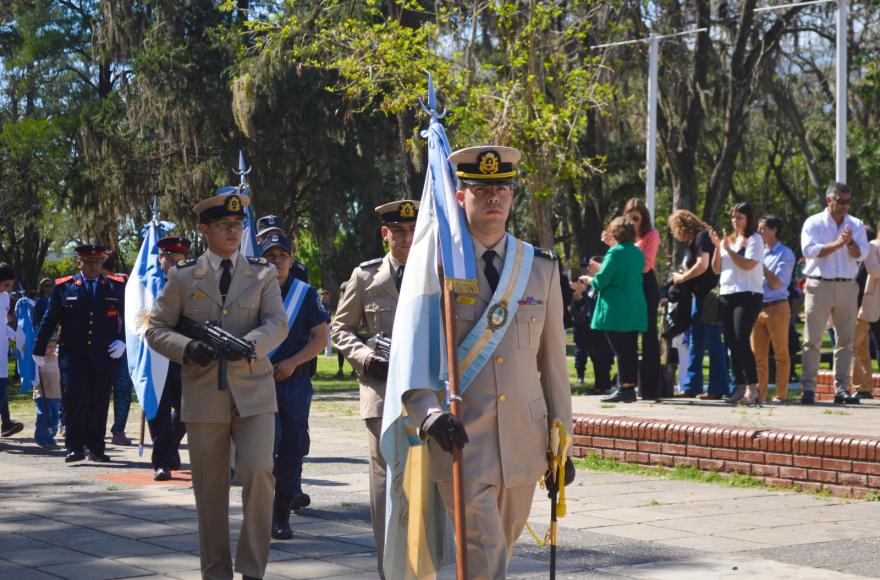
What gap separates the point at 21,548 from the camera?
301 inches

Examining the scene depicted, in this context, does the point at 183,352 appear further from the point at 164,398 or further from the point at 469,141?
the point at 469,141

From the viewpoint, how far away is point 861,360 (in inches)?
555

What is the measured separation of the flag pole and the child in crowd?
9647 mm

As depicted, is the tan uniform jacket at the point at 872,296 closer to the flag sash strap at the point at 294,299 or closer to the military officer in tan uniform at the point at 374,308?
the flag sash strap at the point at 294,299

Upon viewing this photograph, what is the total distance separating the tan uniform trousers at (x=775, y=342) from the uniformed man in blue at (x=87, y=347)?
6373mm

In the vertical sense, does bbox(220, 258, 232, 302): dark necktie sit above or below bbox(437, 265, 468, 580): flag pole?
above

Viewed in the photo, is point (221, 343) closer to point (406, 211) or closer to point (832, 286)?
point (406, 211)

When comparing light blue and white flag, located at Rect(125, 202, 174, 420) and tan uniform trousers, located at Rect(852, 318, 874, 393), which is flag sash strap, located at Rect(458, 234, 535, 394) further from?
tan uniform trousers, located at Rect(852, 318, 874, 393)

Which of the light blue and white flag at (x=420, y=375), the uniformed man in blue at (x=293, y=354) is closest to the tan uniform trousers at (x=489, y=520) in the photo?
the light blue and white flag at (x=420, y=375)

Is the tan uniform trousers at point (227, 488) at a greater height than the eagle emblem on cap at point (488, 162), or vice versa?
the eagle emblem on cap at point (488, 162)

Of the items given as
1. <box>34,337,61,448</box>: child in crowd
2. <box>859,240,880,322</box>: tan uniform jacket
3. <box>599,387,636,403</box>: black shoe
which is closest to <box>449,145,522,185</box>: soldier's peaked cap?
<box>599,387,636,403</box>: black shoe

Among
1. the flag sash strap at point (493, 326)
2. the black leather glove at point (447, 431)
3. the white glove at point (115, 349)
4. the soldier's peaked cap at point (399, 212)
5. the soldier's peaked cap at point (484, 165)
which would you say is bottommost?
the white glove at point (115, 349)

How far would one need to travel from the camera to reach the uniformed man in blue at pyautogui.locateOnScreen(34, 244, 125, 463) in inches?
481

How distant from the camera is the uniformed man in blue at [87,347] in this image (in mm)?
12219
